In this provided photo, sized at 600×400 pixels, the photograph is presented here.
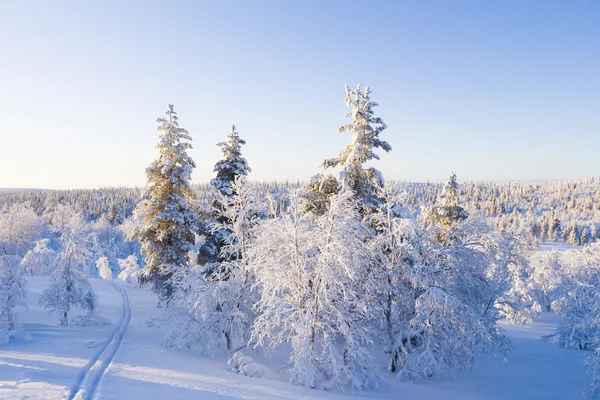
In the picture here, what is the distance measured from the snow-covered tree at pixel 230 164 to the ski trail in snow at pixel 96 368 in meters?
9.88

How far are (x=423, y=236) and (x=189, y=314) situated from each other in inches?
489

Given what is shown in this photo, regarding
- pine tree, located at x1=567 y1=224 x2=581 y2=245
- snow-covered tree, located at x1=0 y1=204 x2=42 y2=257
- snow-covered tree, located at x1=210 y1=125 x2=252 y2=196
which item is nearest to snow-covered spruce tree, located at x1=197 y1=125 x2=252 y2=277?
snow-covered tree, located at x1=210 y1=125 x2=252 y2=196

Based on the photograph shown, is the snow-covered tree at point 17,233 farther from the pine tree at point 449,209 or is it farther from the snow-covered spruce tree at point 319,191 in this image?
the pine tree at point 449,209

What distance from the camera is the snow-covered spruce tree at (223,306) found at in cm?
1738

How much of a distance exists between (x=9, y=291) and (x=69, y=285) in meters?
2.85

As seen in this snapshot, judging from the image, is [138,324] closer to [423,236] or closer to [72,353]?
[72,353]

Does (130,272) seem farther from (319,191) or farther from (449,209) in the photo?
(449,209)

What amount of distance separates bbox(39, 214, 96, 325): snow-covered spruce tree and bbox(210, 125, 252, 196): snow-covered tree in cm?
850

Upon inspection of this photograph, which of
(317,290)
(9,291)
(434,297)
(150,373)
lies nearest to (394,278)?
(434,297)

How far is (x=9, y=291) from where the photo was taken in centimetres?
1775

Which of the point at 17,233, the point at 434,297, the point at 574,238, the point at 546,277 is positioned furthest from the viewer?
the point at 574,238

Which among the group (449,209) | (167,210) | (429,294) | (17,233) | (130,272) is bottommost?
(130,272)

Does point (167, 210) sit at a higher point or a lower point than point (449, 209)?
lower

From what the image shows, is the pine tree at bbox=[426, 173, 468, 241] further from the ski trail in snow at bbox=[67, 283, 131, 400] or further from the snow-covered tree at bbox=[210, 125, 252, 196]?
the ski trail in snow at bbox=[67, 283, 131, 400]
